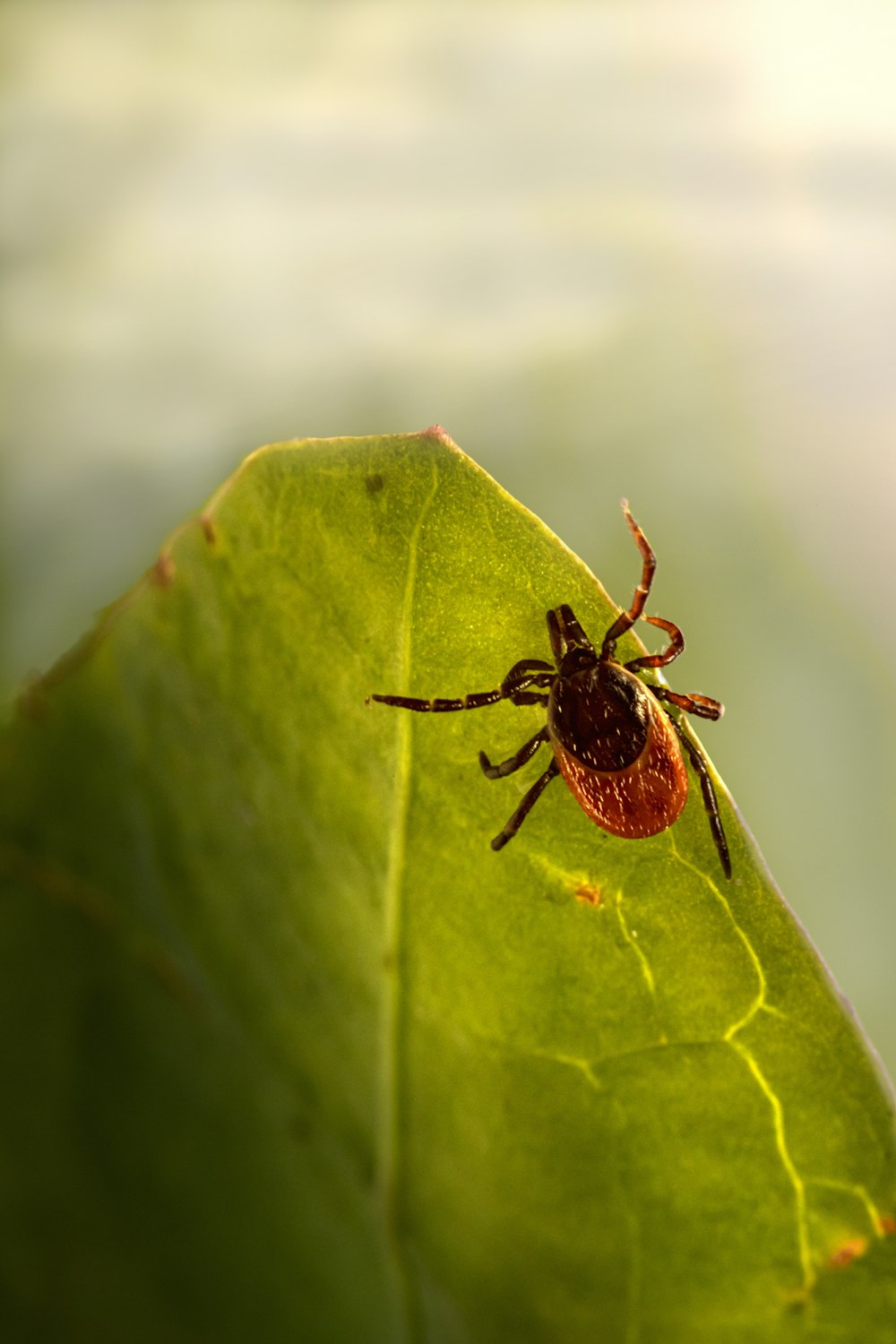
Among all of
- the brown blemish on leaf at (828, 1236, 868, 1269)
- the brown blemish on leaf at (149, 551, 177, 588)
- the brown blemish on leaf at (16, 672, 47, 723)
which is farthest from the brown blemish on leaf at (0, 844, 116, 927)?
the brown blemish on leaf at (828, 1236, 868, 1269)

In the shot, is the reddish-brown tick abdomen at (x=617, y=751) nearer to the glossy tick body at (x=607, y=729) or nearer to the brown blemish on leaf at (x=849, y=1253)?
the glossy tick body at (x=607, y=729)

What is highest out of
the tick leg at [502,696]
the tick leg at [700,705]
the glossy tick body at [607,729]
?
the tick leg at [502,696]

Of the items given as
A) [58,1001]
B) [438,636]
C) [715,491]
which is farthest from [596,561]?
[58,1001]

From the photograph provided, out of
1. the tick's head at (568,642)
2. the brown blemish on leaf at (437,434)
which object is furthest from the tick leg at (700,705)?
the brown blemish on leaf at (437,434)

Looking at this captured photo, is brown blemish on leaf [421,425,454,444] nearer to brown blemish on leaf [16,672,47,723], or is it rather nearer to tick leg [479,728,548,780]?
tick leg [479,728,548,780]

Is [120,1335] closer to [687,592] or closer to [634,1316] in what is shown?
[634,1316]

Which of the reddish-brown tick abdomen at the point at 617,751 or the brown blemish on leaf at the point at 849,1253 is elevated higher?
the reddish-brown tick abdomen at the point at 617,751
